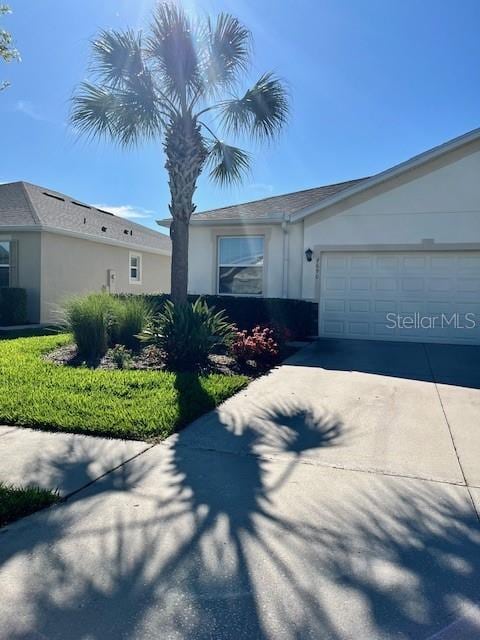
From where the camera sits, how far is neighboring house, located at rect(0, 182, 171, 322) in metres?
14.8

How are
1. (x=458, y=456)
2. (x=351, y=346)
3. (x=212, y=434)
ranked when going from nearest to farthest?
(x=458, y=456)
(x=212, y=434)
(x=351, y=346)

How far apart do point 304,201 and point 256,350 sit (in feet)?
26.1

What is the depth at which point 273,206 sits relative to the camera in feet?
48.1

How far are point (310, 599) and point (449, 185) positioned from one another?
11546mm

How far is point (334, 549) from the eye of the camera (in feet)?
9.29

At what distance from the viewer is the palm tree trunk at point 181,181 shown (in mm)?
10180

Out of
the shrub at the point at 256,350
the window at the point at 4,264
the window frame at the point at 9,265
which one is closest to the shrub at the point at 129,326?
the shrub at the point at 256,350

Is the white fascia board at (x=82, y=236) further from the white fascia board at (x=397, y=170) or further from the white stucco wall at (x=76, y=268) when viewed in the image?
the white fascia board at (x=397, y=170)

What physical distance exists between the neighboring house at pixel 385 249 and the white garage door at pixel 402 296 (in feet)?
0.08

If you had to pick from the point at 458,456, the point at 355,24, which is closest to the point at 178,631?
the point at 458,456

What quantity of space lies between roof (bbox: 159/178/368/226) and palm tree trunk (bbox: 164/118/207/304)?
3058 mm

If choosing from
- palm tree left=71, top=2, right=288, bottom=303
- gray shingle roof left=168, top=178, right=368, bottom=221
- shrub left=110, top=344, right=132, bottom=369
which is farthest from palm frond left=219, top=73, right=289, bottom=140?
shrub left=110, top=344, right=132, bottom=369

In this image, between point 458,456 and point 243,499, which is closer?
point 243,499

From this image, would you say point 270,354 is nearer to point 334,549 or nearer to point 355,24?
point 334,549
